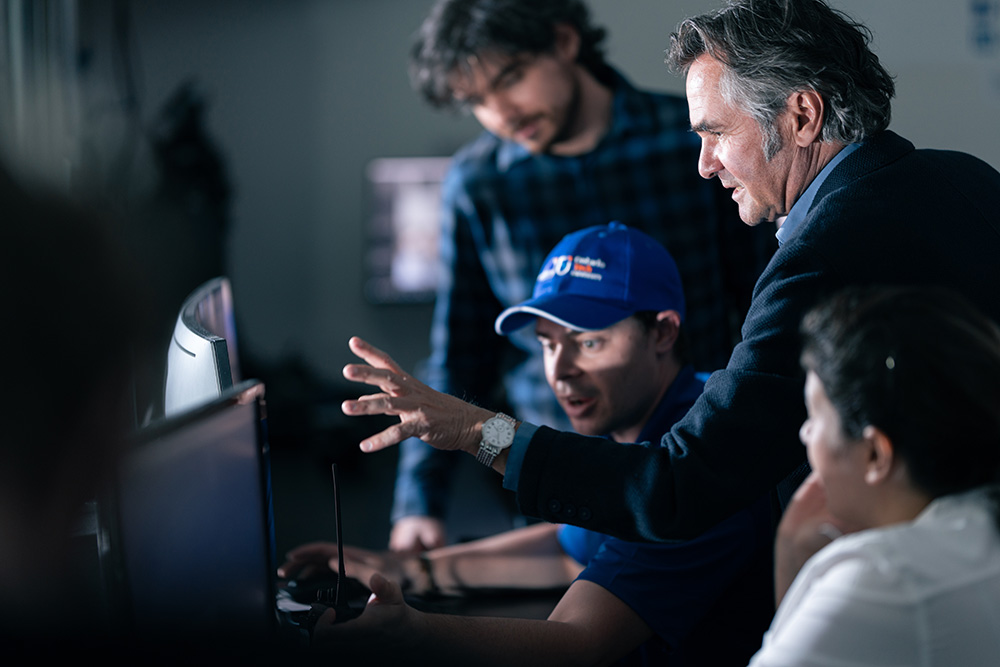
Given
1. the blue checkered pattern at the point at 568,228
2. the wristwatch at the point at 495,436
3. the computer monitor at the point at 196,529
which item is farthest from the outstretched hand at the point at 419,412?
the blue checkered pattern at the point at 568,228

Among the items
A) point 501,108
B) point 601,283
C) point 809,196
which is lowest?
point 601,283

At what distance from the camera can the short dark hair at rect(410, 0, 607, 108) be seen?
81.7 inches

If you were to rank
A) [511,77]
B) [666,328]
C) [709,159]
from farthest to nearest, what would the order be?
1. [511,77]
2. [666,328]
3. [709,159]

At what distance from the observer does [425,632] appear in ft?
3.37

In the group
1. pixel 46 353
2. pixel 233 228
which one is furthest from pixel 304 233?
pixel 46 353

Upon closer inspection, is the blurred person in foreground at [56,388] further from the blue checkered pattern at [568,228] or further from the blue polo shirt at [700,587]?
the blue checkered pattern at [568,228]

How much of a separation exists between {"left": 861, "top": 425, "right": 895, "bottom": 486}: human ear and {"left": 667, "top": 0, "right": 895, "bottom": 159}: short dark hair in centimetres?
49

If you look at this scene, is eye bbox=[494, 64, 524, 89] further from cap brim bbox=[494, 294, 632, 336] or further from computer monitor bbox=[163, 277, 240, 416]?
computer monitor bbox=[163, 277, 240, 416]

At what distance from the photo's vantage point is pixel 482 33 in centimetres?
208

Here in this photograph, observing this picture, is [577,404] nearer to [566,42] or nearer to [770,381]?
[770,381]

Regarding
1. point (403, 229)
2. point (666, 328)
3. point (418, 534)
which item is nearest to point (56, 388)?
point (666, 328)

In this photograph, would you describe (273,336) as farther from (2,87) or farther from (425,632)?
(425,632)

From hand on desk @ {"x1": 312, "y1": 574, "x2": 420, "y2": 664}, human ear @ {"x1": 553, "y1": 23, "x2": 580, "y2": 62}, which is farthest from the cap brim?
human ear @ {"x1": 553, "y1": 23, "x2": 580, "y2": 62}

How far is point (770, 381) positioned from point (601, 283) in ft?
1.79
